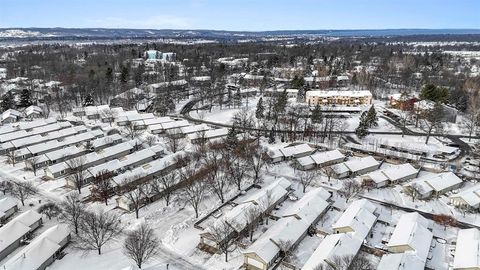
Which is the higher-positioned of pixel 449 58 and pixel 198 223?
pixel 449 58

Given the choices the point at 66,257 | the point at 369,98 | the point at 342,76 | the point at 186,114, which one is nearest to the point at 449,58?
the point at 342,76

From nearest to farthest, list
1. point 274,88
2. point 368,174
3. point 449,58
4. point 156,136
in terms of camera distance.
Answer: point 368,174 < point 156,136 < point 274,88 < point 449,58

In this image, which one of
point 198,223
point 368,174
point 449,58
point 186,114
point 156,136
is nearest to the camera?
point 198,223

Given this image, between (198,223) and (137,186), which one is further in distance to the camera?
(137,186)

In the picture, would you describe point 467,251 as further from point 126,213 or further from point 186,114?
point 186,114

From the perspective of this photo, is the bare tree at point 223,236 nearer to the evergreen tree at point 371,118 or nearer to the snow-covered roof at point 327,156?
the snow-covered roof at point 327,156

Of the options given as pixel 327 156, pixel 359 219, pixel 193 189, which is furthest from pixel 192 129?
pixel 359 219
